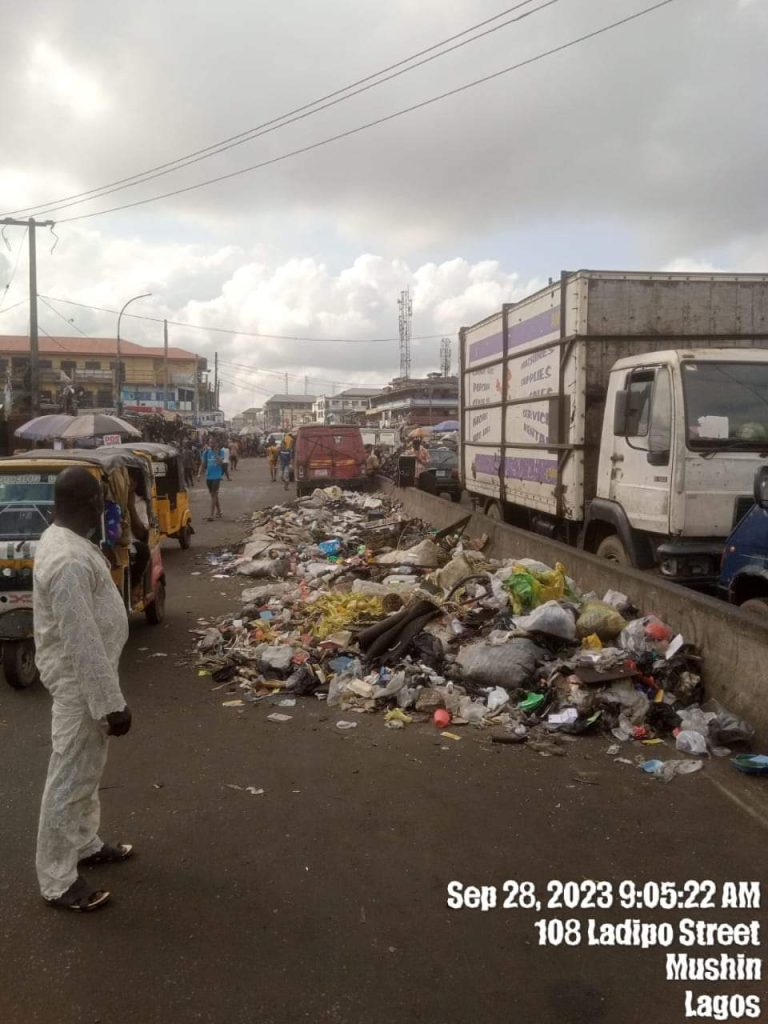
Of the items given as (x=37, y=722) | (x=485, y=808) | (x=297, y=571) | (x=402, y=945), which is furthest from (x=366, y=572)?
(x=402, y=945)

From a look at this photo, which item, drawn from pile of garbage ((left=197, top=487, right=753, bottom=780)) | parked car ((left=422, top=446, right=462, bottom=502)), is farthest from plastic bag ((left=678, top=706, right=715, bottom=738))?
parked car ((left=422, top=446, right=462, bottom=502))

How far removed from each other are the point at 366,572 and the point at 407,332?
261 feet

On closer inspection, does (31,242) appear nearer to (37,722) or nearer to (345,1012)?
(37,722)

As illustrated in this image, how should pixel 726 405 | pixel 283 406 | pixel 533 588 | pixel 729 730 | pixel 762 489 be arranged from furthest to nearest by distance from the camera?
pixel 283 406 → pixel 533 588 → pixel 726 405 → pixel 762 489 → pixel 729 730

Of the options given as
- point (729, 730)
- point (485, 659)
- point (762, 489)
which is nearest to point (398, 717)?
point (485, 659)

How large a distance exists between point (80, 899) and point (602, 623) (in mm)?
4120

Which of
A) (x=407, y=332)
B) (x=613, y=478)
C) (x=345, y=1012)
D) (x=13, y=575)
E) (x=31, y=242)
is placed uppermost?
(x=407, y=332)

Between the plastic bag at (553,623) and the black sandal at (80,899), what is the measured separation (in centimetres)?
366

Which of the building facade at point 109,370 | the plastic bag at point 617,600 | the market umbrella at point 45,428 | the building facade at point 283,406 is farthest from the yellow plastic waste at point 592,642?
the building facade at point 283,406

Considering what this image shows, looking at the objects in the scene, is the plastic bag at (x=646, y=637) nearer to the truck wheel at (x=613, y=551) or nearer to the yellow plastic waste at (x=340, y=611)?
the truck wheel at (x=613, y=551)

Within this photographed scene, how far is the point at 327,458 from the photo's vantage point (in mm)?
23516

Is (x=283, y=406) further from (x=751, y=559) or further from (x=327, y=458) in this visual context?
(x=751, y=559)

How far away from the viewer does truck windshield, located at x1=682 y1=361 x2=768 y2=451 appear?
21.5 ft

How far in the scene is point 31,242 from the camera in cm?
2336
